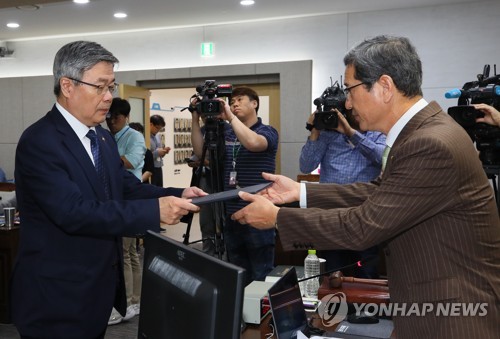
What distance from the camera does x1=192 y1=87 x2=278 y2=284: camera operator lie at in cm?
304

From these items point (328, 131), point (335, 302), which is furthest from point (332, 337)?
point (328, 131)

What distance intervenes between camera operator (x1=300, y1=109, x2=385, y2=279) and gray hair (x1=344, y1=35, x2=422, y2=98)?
1.46 m

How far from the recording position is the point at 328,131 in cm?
305

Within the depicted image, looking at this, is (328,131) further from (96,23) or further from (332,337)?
(96,23)

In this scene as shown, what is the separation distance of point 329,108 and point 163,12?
3.81m

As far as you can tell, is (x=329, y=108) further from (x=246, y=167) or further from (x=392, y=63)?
(x=392, y=63)

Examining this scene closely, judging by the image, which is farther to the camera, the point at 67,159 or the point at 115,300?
the point at 115,300

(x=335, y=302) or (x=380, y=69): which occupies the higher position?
(x=380, y=69)

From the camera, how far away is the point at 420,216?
48.4 inches

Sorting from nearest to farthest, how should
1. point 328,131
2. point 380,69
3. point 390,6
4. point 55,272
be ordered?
point 380,69
point 55,272
point 328,131
point 390,6

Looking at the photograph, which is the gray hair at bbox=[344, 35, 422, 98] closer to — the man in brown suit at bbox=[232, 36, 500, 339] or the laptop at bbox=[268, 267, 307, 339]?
the man in brown suit at bbox=[232, 36, 500, 339]

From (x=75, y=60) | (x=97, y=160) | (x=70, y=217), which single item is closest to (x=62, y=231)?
(x=70, y=217)

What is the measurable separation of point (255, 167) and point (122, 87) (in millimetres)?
3916

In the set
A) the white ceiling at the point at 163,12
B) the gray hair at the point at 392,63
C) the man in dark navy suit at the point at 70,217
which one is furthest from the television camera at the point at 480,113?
the white ceiling at the point at 163,12
